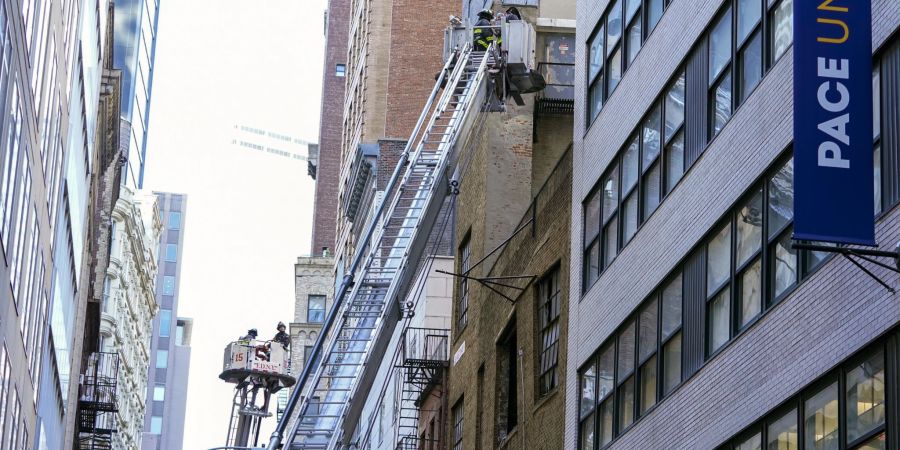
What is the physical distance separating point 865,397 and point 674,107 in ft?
29.4

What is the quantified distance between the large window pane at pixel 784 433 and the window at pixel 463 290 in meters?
20.9

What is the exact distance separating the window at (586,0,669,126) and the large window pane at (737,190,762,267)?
20.5ft

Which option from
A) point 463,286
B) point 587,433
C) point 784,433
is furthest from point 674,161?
point 463,286

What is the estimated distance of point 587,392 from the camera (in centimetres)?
2809

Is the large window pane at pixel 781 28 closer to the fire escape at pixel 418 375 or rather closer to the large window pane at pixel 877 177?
the large window pane at pixel 877 177

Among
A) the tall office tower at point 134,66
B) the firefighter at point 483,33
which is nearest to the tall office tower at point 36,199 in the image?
the firefighter at point 483,33

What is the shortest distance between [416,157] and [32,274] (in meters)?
11.9

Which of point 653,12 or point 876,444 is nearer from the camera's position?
point 876,444

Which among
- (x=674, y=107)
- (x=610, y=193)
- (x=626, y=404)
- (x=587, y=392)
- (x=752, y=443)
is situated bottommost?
(x=752, y=443)

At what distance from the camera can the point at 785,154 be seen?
1938 centimetres

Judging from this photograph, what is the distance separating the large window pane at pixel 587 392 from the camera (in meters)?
27.7

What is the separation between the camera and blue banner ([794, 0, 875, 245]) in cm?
1553

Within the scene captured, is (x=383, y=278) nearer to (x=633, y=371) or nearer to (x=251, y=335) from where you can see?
(x=633, y=371)

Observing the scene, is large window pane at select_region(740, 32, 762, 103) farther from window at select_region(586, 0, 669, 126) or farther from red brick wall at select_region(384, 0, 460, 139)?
red brick wall at select_region(384, 0, 460, 139)
